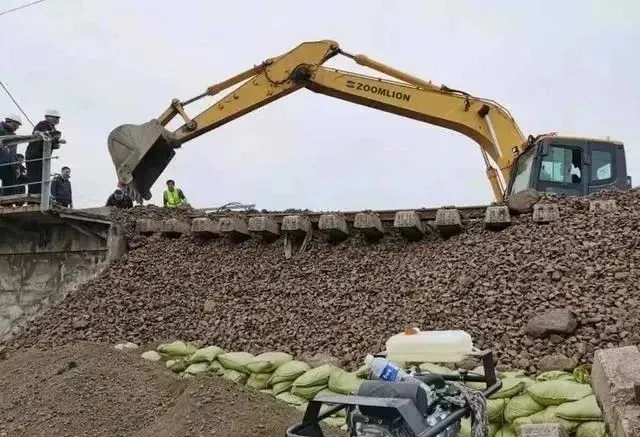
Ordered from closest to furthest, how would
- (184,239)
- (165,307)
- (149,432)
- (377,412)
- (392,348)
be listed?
(377,412) < (392,348) < (149,432) < (165,307) < (184,239)

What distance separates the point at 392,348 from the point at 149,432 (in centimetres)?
246

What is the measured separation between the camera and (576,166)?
353 inches

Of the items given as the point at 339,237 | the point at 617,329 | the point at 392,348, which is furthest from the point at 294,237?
the point at 392,348

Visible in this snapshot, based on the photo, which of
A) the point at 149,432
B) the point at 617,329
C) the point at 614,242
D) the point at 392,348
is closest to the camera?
the point at 392,348

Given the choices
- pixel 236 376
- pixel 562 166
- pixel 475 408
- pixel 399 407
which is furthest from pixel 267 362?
pixel 562 166

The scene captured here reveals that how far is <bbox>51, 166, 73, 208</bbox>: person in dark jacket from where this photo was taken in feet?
31.6

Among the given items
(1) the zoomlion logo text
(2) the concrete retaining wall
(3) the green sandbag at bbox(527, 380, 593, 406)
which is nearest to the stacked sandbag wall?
(3) the green sandbag at bbox(527, 380, 593, 406)

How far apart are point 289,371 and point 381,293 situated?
169 centimetres

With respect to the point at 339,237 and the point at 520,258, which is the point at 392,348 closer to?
the point at 520,258

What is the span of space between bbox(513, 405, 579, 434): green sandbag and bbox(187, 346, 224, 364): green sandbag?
3.00 meters

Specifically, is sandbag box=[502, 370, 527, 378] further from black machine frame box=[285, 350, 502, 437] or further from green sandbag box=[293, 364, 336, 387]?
black machine frame box=[285, 350, 502, 437]

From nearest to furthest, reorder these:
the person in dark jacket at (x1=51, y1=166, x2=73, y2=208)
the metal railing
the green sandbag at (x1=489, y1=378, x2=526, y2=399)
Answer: the green sandbag at (x1=489, y1=378, x2=526, y2=399) < the metal railing < the person in dark jacket at (x1=51, y1=166, x2=73, y2=208)

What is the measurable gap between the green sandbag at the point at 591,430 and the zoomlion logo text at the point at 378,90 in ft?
21.1

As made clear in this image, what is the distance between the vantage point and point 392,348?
3.12 metres
